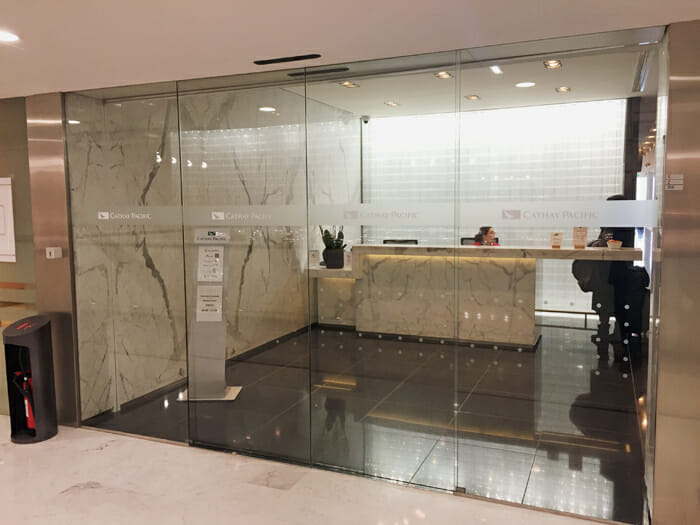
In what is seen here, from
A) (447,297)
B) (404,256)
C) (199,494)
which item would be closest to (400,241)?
(404,256)

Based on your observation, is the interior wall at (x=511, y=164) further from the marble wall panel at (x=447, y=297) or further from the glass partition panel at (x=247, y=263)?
the glass partition panel at (x=247, y=263)

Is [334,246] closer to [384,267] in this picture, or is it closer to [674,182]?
[384,267]

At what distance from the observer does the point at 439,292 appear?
3859 mm

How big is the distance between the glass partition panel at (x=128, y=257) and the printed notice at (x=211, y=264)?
0.27 meters

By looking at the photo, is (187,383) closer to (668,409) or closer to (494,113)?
(494,113)

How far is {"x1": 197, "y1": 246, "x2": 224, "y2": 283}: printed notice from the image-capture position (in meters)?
4.54

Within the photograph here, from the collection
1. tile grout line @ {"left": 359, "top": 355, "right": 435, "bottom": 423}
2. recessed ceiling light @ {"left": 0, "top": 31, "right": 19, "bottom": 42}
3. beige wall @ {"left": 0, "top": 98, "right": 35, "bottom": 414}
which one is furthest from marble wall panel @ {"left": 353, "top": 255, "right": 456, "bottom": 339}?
beige wall @ {"left": 0, "top": 98, "right": 35, "bottom": 414}

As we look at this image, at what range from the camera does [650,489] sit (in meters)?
3.30

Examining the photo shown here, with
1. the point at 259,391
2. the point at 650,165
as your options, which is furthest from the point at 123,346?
the point at 650,165

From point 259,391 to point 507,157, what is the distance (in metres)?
2.57

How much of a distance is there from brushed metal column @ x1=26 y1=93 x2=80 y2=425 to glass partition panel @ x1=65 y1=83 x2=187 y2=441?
0.25 feet

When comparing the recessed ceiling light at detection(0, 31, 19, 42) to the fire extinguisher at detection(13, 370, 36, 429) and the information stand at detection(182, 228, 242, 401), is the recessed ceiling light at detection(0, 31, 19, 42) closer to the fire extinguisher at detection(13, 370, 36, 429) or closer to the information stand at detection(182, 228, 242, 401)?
the information stand at detection(182, 228, 242, 401)

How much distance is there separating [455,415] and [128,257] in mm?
3100

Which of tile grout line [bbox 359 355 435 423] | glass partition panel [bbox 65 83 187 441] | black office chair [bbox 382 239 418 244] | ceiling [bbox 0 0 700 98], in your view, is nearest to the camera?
ceiling [bbox 0 0 700 98]
